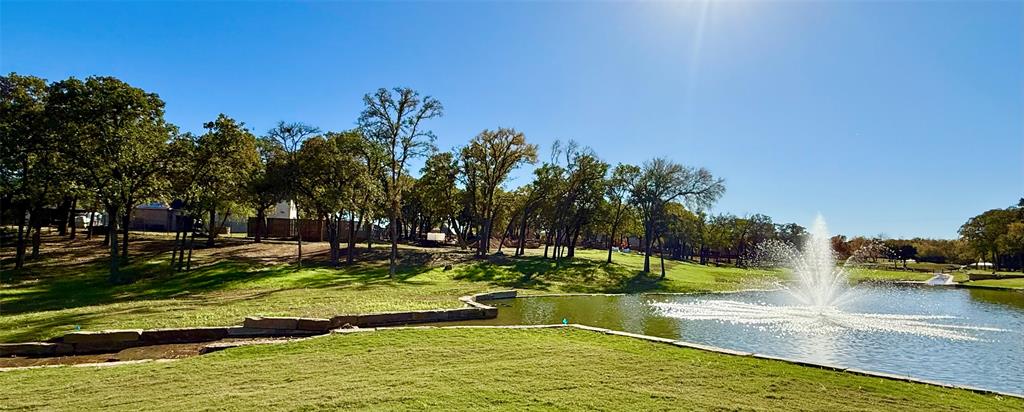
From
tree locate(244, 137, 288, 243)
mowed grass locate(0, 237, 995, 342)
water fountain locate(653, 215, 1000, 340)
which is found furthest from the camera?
tree locate(244, 137, 288, 243)

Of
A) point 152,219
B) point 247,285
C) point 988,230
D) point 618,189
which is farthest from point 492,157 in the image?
point 988,230

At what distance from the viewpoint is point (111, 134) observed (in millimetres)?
22250

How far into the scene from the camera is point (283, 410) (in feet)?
21.2

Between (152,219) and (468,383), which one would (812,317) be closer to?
(468,383)

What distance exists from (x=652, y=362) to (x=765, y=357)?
9.00 ft

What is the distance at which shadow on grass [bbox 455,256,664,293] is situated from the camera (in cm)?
3172

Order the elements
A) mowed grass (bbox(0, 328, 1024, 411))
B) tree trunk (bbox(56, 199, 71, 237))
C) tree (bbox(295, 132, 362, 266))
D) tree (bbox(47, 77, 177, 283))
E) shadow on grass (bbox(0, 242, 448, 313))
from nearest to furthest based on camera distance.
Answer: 1. mowed grass (bbox(0, 328, 1024, 411))
2. shadow on grass (bbox(0, 242, 448, 313))
3. tree (bbox(47, 77, 177, 283))
4. tree (bbox(295, 132, 362, 266))
5. tree trunk (bbox(56, 199, 71, 237))

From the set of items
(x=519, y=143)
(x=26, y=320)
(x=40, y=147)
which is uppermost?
(x=519, y=143)

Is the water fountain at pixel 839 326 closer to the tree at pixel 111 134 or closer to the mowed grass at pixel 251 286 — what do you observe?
the mowed grass at pixel 251 286

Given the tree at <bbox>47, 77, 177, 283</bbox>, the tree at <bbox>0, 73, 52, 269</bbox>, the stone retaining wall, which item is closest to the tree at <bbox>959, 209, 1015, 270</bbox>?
the stone retaining wall

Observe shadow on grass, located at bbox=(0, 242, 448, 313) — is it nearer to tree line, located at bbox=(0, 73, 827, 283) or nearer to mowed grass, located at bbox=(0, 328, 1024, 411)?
tree line, located at bbox=(0, 73, 827, 283)

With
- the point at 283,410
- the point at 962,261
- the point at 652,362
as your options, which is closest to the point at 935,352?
the point at 652,362

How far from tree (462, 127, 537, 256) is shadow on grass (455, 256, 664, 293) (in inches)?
190

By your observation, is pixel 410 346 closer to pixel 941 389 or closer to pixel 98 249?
pixel 941 389
